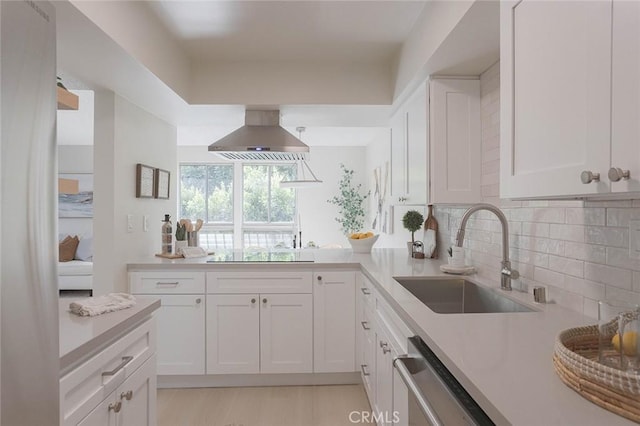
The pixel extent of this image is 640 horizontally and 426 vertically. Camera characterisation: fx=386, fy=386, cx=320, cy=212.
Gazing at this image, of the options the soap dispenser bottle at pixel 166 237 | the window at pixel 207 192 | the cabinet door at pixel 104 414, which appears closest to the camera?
the cabinet door at pixel 104 414

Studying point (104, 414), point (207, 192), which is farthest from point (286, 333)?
point (207, 192)

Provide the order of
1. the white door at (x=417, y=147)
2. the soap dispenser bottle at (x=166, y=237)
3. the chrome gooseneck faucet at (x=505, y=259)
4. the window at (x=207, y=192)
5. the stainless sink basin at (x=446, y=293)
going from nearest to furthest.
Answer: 1. the chrome gooseneck faucet at (x=505, y=259)
2. the stainless sink basin at (x=446, y=293)
3. the white door at (x=417, y=147)
4. the soap dispenser bottle at (x=166, y=237)
5. the window at (x=207, y=192)

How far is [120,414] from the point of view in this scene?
1.29m

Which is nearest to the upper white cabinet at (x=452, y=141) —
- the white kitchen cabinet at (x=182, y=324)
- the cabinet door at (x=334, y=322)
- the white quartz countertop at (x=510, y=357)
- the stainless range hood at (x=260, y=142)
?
the white quartz countertop at (x=510, y=357)

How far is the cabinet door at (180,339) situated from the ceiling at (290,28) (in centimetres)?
181

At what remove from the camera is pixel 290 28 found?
246cm

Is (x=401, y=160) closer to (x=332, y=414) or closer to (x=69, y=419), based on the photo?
(x=332, y=414)

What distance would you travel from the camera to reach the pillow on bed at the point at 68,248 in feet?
19.4

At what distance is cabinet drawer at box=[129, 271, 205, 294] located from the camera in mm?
2781

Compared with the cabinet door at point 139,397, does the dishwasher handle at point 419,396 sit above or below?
above

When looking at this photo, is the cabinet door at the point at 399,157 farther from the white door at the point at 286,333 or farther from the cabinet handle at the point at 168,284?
the cabinet handle at the point at 168,284

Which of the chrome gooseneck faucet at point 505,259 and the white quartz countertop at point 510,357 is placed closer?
the white quartz countertop at point 510,357

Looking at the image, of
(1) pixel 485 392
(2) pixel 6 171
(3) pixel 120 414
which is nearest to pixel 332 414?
(3) pixel 120 414

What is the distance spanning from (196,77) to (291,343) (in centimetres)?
214
